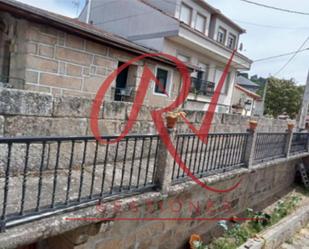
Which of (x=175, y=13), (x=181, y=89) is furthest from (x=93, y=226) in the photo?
(x=175, y=13)

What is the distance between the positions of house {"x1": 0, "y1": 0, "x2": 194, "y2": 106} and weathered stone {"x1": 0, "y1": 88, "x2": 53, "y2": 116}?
11.5 ft

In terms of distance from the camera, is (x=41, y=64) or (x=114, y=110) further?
(x=41, y=64)

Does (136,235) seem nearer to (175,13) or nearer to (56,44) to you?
(56,44)

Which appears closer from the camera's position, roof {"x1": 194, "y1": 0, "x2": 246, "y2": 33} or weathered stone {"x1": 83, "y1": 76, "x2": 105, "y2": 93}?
weathered stone {"x1": 83, "y1": 76, "x2": 105, "y2": 93}

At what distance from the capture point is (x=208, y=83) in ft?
49.1

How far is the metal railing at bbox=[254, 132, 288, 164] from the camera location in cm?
521

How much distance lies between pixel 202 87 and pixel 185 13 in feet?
14.2

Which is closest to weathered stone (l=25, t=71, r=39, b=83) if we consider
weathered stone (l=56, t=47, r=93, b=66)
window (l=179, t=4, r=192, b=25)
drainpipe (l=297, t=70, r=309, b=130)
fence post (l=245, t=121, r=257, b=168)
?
weathered stone (l=56, t=47, r=93, b=66)

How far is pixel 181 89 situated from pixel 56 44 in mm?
6062

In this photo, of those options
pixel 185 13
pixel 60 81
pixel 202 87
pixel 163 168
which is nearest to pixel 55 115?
pixel 163 168

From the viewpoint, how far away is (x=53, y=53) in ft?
19.7

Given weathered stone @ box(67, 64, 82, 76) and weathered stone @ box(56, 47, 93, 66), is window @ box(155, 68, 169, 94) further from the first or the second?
weathered stone @ box(67, 64, 82, 76)

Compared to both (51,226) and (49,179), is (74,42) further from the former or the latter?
(51,226)

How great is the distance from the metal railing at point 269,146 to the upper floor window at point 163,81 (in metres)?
4.94
